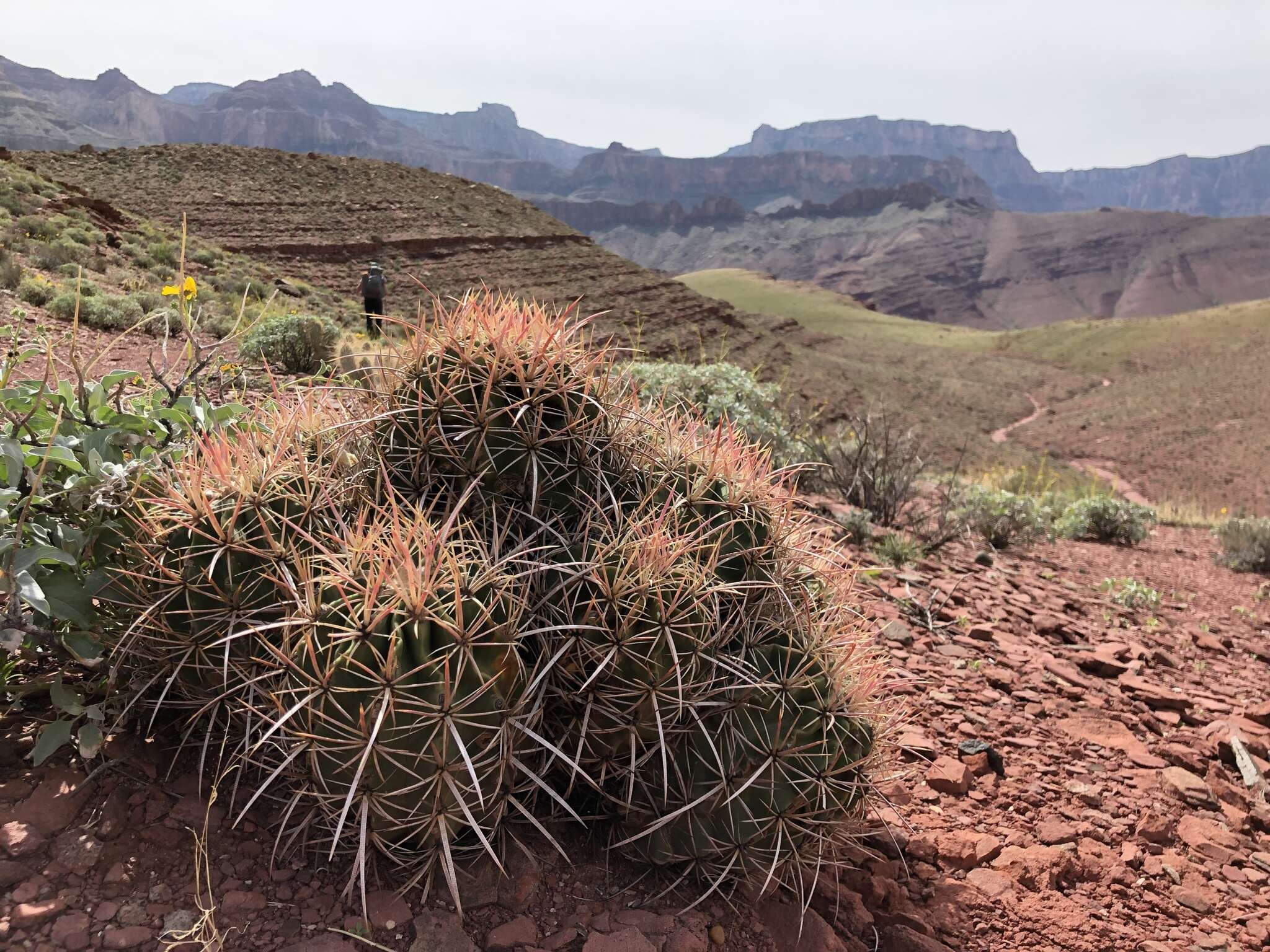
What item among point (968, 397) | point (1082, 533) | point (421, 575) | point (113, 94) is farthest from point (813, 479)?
point (113, 94)

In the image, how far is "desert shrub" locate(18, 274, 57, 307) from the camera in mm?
9102

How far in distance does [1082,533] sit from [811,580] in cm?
822

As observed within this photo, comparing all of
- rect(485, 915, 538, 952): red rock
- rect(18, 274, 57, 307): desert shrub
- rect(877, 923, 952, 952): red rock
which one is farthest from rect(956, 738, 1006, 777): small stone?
rect(18, 274, 57, 307): desert shrub

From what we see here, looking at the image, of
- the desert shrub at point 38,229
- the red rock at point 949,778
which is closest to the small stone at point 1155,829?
the red rock at point 949,778

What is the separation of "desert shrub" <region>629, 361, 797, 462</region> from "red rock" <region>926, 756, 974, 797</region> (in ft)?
11.2

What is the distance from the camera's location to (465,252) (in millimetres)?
35156

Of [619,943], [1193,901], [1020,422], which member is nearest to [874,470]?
[1193,901]

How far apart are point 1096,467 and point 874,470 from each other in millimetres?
30665

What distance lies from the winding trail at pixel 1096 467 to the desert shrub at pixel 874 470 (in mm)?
15184

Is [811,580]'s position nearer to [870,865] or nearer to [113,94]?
[870,865]

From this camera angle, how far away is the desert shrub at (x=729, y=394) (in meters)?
6.88

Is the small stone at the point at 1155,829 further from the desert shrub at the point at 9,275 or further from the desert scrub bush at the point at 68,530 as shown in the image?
the desert shrub at the point at 9,275

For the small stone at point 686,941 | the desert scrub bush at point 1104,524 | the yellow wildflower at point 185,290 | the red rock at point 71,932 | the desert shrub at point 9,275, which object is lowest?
the desert scrub bush at point 1104,524

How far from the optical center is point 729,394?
7.31m
